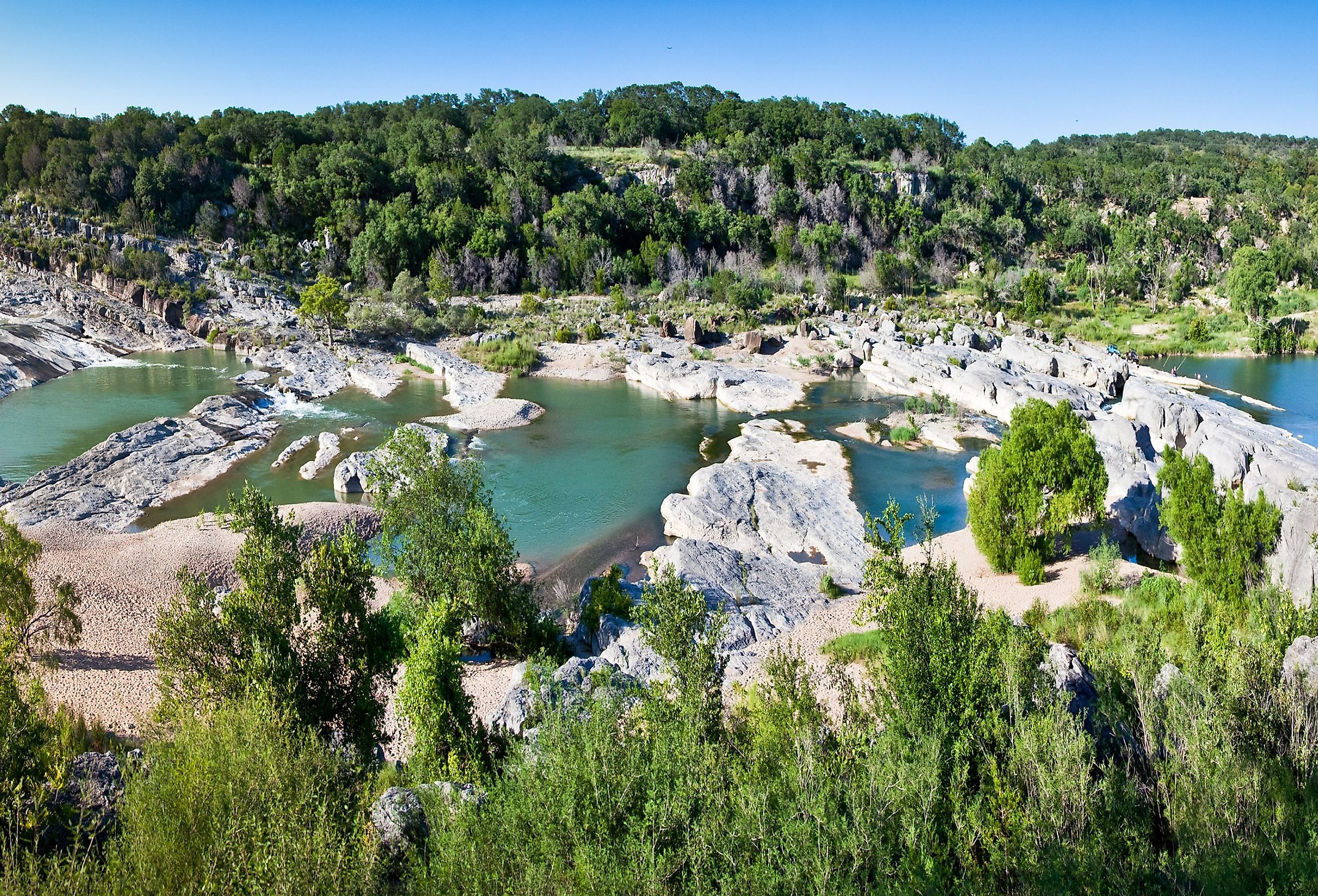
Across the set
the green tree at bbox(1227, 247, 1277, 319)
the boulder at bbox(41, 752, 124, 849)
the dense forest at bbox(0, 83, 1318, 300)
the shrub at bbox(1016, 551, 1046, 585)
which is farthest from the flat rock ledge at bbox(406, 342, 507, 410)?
the green tree at bbox(1227, 247, 1277, 319)

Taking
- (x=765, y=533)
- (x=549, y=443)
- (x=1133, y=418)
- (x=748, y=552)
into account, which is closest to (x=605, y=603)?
(x=748, y=552)

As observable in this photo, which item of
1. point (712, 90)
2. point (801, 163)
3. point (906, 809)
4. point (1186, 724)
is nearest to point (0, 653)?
point (906, 809)

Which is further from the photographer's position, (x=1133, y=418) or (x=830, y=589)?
(x=1133, y=418)

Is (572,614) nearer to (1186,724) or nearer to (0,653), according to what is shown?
(0,653)

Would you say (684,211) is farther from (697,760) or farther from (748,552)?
(697,760)

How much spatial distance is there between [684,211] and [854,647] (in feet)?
292

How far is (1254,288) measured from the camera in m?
70.4

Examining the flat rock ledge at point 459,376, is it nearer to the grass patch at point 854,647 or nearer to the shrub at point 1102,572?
the grass patch at point 854,647

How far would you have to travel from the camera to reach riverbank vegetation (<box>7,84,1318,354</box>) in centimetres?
7569

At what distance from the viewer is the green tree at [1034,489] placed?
24.4 meters

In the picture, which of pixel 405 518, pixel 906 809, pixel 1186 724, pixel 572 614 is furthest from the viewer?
pixel 572 614

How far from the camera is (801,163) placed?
350ft

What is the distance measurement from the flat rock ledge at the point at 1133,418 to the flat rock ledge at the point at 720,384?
8.24 meters

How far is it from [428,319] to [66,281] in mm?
31591
